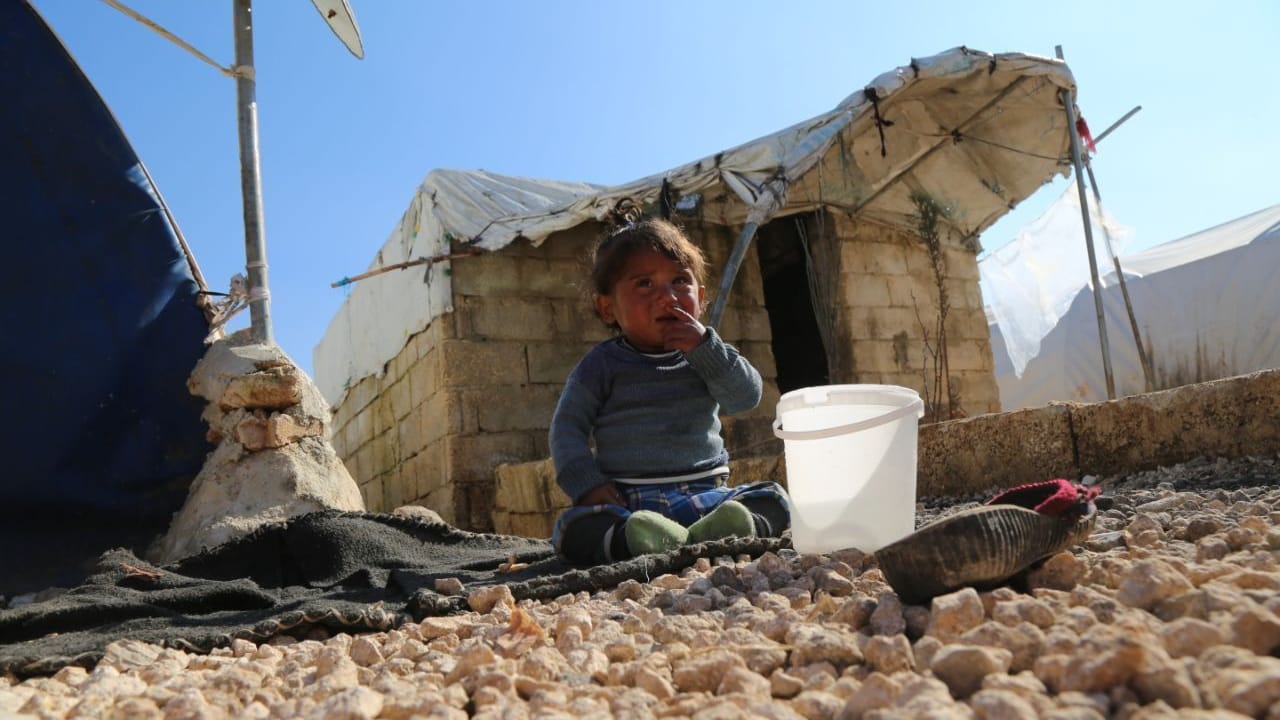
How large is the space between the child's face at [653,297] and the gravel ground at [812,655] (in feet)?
3.43

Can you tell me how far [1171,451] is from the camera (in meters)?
2.61

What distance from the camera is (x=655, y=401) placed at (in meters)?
2.48

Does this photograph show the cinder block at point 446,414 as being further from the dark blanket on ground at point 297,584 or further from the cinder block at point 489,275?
the dark blanket on ground at point 297,584

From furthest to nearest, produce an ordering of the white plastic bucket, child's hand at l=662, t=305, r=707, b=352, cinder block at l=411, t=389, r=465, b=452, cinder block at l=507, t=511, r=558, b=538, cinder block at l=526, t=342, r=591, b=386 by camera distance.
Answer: cinder block at l=526, t=342, r=591, b=386, cinder block at l=411, t=389, r=465, b=452, cinder block at l=507, t=511, r=558, b=538, child's hand at l=662, t=305, r=707, b=352, the white plastic bucket

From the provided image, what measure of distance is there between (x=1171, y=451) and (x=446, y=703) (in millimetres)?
2437

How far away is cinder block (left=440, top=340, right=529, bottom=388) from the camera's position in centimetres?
518

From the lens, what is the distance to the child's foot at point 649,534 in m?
1.94

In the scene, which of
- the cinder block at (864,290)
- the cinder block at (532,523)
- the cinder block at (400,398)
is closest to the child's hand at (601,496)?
the cinder block at (532,523)

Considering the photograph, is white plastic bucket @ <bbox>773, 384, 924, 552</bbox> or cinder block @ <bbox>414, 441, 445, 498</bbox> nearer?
white plastic bucket @ <bbox>773, 384, 924, 552</bbox>

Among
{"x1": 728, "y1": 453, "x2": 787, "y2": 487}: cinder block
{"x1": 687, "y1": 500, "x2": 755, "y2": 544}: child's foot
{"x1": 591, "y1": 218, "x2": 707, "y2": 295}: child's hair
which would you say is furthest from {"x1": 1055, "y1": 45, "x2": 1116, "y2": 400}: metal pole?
{"x1": 687, "y1": 500, "x2": 755, "y2": 544}: child's foot

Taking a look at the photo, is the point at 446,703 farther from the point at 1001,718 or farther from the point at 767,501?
the point at 767,501

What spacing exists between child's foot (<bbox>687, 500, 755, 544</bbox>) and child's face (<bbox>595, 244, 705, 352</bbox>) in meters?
0.58

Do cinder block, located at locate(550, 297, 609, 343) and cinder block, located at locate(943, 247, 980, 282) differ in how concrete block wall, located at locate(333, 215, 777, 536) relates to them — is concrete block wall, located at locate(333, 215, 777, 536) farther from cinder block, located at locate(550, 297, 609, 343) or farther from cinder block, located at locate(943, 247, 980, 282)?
cinder block, located at locate(943, 247, 980, 282)

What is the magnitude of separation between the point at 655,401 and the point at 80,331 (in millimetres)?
2297
